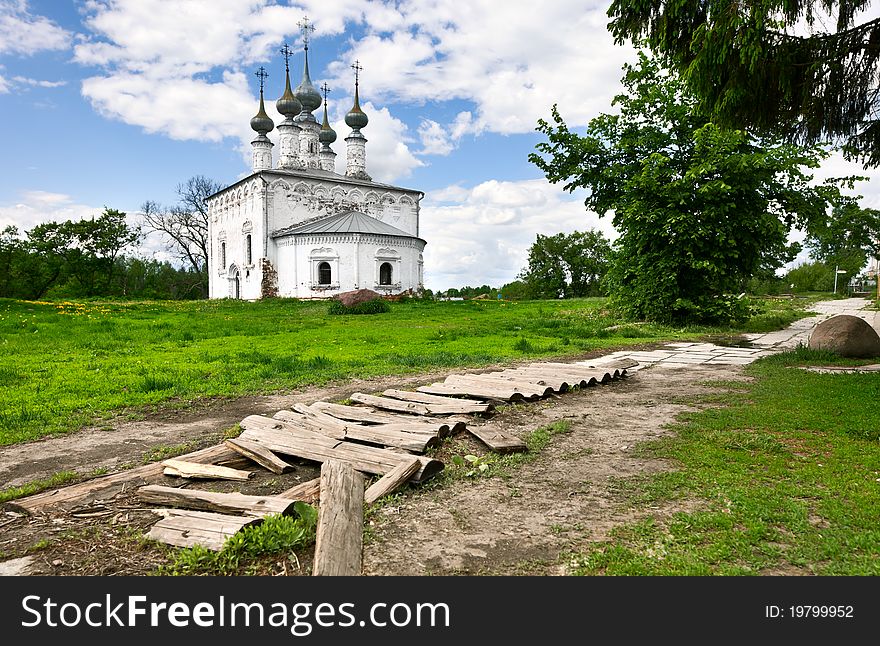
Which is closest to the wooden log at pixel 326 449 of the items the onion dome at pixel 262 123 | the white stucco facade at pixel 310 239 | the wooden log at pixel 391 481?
the wooden log at pixel 391 481

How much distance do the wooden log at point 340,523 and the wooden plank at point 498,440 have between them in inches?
50.3

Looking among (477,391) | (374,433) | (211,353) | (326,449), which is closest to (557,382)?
(477,391)

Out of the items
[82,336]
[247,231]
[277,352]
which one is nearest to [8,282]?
[247,231]

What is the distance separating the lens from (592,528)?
11.3 ft

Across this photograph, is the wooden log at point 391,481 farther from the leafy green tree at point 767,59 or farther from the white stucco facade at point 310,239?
the white stucco facade at point 310,239

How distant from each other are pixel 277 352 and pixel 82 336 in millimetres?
5706

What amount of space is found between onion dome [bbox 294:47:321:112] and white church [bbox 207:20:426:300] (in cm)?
9

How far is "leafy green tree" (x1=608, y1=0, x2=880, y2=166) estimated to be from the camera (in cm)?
633

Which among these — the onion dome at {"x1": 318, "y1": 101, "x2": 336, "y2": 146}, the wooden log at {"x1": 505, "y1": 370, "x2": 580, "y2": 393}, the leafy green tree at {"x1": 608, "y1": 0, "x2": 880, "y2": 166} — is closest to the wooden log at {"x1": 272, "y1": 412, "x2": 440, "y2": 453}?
the wooden log at {"x1": 505, "y1": 370, "x2": 580, "y2": 393}

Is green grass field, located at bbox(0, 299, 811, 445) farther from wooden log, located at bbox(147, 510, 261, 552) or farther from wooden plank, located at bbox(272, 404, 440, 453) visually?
wooden log, located at bbox(147, 510, 261, 552)

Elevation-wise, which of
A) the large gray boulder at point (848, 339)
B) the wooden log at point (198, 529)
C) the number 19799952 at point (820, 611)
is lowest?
the number 19799952 at point (820, 611)

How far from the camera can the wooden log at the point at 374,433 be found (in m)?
4.86

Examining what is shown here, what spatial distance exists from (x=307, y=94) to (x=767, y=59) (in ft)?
164

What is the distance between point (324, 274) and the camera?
4288 cm
